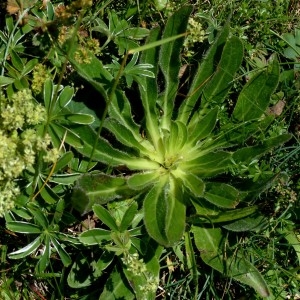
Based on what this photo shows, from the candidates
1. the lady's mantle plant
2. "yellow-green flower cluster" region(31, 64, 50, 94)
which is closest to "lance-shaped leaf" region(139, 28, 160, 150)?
the lady's mantle plant

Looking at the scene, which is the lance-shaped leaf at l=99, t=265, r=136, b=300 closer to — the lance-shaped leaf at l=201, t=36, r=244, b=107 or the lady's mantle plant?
the lady's mantle plant

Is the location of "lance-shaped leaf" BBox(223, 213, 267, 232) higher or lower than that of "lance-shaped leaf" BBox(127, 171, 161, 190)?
lower

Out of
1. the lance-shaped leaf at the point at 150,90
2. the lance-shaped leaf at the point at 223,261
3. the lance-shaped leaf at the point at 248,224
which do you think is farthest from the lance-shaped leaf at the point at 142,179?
the lance-shaped leaf at the point at 248,224

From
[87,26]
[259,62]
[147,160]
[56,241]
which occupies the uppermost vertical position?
[87,26]

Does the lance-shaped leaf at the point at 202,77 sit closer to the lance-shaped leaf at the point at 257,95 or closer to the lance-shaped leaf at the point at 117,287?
the lance-shaped leaf at the point at 257,95

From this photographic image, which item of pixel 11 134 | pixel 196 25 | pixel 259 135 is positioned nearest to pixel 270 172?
pixel 259 135

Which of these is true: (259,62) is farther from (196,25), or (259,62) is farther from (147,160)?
(147,160)

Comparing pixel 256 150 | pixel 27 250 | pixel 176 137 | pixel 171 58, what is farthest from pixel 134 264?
pixel 171 58
